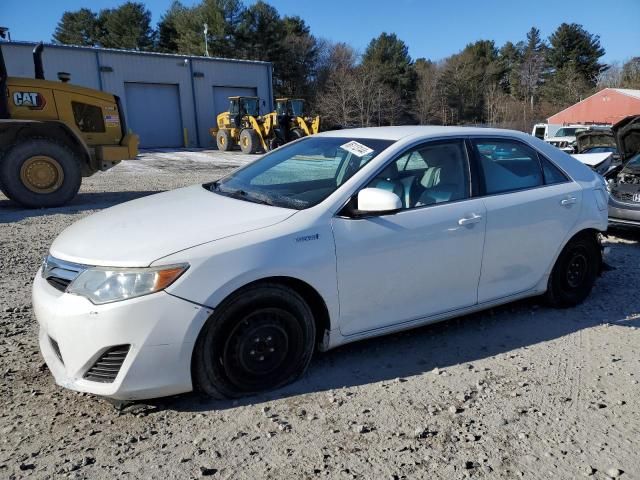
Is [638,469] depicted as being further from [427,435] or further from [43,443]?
[43,443]

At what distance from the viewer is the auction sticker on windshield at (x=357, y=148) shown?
3.66 meters

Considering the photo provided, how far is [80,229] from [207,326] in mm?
1145

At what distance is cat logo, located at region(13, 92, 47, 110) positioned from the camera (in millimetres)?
9406

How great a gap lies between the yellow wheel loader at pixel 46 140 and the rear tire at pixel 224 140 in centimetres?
1805

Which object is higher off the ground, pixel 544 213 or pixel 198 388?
pixel 544 213

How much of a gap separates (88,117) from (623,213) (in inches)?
370

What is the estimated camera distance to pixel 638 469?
253cm

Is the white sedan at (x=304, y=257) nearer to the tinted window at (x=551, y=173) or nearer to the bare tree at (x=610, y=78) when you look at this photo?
the tinted window at (x=551, y=173)

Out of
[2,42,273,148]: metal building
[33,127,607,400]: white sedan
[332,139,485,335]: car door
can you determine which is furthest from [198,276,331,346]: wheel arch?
[2,42,273,148]: metal building

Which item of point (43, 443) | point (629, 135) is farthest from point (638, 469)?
point (629, 135)

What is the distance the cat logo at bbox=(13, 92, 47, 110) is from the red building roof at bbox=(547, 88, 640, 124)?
39.7 metres

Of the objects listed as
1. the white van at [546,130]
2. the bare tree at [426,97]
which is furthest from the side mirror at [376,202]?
the bare tree at [426,97]

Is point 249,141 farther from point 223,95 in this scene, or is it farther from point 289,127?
point 223,95

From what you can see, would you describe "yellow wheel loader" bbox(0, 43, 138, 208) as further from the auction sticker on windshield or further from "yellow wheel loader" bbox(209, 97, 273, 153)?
"yellow wheel loader" bbox(209, 97, 273, 153)
